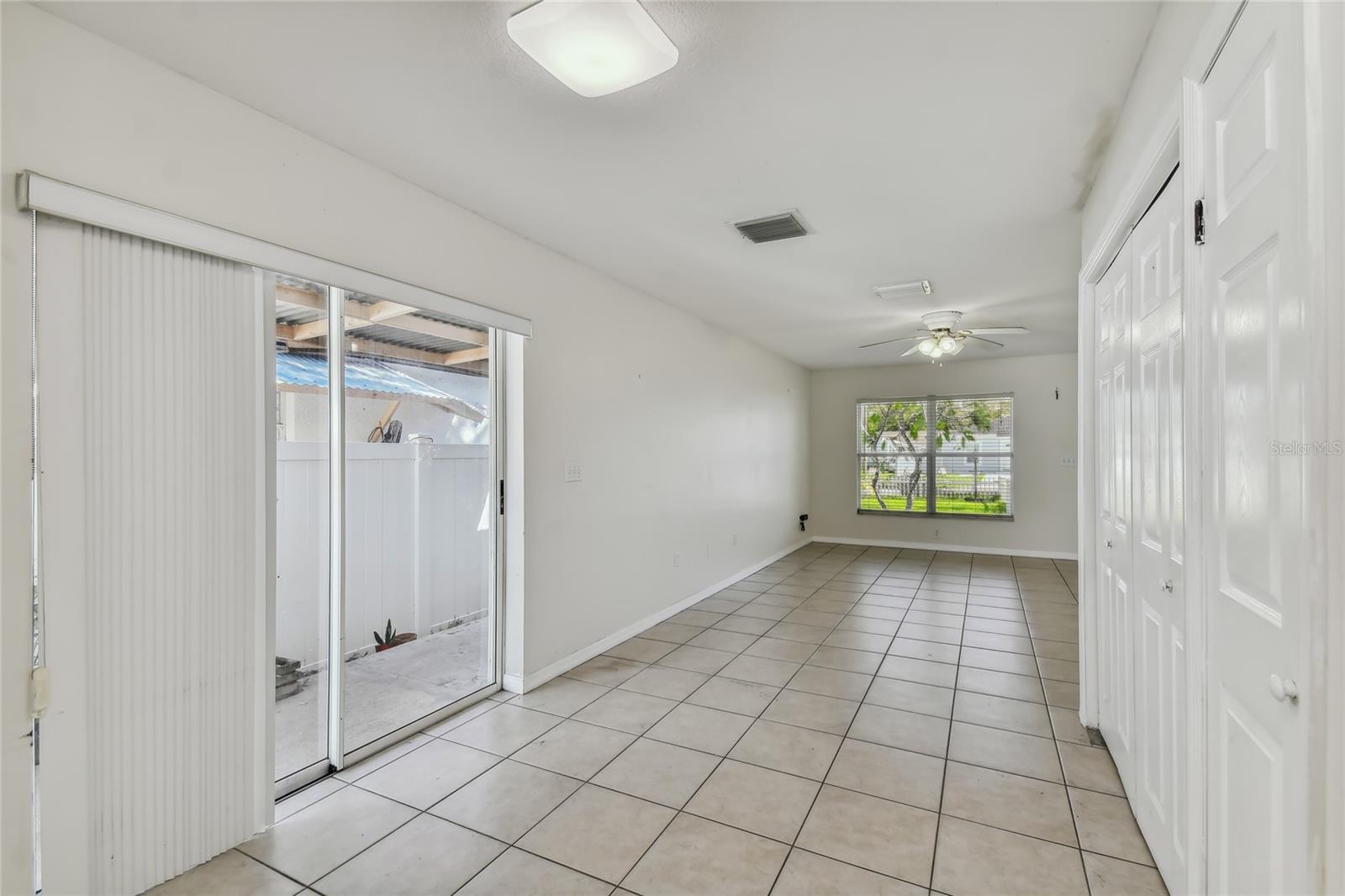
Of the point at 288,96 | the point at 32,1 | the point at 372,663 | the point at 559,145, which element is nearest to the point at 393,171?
the point at 288,96

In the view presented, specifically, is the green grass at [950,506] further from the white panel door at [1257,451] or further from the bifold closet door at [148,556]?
the bifold closet door at [148,556]

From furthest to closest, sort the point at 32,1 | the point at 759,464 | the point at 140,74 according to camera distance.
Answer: the point at 759,464, the point at 140,74, the point at 32,1

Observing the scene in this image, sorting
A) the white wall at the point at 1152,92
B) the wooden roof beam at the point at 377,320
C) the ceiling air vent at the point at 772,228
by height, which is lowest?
the wooden roof beam at the point at 377,320

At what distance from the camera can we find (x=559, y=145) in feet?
7.45

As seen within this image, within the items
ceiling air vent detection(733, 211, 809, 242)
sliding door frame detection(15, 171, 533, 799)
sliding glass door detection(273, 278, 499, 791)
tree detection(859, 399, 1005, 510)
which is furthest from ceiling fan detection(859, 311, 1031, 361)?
sliding glass door detection(273, 278, 499, 791)

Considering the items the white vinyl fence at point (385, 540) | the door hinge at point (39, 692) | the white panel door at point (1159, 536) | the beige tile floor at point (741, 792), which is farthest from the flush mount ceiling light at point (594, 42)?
the beige tile floor at point (741, 792)

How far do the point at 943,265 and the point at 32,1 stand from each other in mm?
3982

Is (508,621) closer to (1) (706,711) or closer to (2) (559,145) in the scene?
(1) (706,711)

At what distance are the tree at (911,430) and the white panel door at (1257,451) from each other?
6.68m

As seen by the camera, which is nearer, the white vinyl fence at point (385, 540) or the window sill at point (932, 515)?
the white vinyl fence at point (385, 540)

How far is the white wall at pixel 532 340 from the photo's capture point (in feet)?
5.07

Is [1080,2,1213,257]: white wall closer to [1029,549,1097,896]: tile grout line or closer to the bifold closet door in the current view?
[1029,549,1097,896]: tile grout line

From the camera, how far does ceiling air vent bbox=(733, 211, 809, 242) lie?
2963mm

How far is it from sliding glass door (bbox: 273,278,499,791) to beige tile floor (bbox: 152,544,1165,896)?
24 cm
